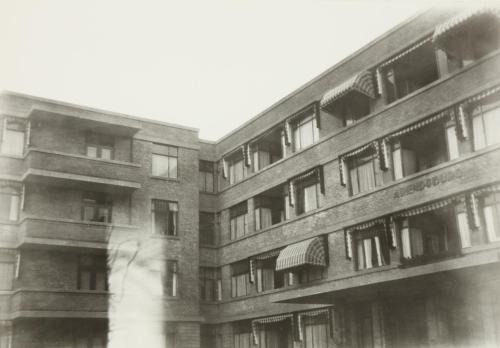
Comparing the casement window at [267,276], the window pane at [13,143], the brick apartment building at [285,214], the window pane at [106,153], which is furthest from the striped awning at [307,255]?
the window pane at [13,143]

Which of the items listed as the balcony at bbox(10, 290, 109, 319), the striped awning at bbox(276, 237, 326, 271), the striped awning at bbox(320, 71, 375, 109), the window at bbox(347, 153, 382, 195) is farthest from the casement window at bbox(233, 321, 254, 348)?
the striped awning at bbox(320, 71, 375, 109)

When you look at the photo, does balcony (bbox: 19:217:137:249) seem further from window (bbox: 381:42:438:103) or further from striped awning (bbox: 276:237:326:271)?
window (bbox: 381:42:438:103)

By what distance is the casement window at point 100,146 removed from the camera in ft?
90.8

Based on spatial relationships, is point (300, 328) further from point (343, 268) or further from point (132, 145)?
point (132, 145)

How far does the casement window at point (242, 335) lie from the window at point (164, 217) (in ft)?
17.4

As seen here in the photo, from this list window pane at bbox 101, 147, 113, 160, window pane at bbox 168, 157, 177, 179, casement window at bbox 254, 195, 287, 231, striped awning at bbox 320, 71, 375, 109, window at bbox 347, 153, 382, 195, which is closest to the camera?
window at bbox 347, 153, 382, 195

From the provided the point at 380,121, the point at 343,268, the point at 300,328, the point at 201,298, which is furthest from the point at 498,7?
the point at 201,298

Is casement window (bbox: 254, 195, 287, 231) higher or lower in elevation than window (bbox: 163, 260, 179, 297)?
higher

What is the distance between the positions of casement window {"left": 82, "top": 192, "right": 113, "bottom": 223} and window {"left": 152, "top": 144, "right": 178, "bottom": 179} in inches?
115

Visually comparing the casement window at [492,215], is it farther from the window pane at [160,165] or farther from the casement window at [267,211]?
the window pane at [160,165]

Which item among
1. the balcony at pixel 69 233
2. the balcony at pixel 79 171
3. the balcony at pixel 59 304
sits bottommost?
the balcony at pixel 59 304

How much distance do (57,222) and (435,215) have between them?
15.1 metres

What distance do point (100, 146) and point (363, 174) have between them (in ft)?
41.6

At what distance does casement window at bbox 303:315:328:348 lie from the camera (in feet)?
74.7
